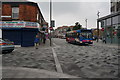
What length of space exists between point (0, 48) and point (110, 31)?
2687 cm

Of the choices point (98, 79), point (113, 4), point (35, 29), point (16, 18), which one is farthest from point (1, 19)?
point (113, 4)

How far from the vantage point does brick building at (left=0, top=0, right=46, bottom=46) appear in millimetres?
20000

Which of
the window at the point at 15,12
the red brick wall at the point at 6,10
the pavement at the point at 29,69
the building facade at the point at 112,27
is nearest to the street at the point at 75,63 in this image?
the pavement at the point at 29,69

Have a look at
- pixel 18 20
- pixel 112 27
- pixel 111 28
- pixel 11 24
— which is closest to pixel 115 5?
pixel 111 28

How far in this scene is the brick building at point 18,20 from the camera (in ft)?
65.6

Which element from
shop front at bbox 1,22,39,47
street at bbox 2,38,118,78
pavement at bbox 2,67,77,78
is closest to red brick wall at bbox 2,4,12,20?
shop front at bbox 1,22,39,47

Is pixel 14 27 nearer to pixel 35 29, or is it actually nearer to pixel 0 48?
pixel 35 29

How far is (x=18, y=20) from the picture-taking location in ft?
66.4

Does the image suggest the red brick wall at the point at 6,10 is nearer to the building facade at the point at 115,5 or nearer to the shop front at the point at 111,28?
the shop front at the point at 111,28

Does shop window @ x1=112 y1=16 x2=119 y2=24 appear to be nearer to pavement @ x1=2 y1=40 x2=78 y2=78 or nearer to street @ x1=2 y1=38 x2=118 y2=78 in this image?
street @ x1=2 y1=38 x2=118 y2=78

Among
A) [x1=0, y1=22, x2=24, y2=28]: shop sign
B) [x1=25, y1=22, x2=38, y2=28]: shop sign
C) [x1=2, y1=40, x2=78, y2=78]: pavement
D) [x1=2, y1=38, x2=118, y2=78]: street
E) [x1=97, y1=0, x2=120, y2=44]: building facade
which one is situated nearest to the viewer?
[x1=2, y1=40, x2=78, y2=78]: pavement

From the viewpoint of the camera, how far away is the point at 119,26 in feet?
90.1

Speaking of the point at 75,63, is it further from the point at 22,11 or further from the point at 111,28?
the point at 111,28

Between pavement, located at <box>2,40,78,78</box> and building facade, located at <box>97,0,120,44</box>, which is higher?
building facade, located at <box>97,0,120,44</box>
